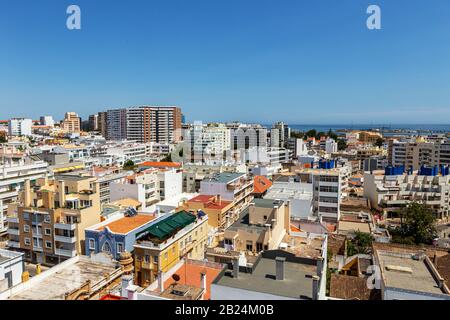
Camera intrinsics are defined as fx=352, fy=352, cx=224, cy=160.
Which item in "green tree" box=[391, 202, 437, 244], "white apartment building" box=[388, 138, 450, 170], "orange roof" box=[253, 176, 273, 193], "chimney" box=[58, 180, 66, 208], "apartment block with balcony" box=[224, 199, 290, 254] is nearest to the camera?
"apartment block with balcony" box=[224, 199, 290, 254]

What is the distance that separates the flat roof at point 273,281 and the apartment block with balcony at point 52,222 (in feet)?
17.5

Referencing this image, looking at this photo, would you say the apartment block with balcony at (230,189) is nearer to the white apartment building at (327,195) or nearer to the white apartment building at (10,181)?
the white apartment building at (327,195)

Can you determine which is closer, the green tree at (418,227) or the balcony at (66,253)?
the balcony at (66,253)

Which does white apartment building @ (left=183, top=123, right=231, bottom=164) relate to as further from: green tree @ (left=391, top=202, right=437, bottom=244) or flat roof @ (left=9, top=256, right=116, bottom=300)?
flat roof @ (left=9, top=256, right=116, bottom=300)

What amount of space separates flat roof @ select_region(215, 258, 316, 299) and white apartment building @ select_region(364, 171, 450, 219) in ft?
37.0

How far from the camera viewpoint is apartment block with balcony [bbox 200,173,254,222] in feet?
35.0

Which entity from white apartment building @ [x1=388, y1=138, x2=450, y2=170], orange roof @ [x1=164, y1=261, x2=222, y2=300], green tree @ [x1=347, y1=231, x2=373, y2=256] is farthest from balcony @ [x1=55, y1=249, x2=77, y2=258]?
white apartment building @ [x1=388, y1=138, x2=450, y2=170]

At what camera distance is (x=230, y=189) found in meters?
10.8

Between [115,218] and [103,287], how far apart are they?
3.34 meters

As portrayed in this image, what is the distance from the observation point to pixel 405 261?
6.38m

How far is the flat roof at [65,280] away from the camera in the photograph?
4219mm

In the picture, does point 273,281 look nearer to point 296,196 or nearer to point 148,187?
point 296,196

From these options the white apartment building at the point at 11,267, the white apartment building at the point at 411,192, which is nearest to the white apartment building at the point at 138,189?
the white apartment building at the point at 11,267
